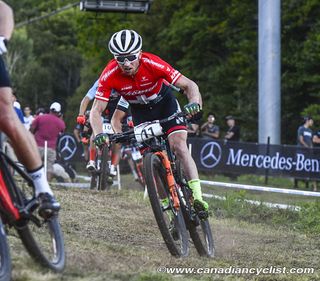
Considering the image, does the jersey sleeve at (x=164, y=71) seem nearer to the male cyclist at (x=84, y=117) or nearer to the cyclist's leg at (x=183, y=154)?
the cyclist's leg at (x=183, y=154)

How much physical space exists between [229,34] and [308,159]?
14560 mm

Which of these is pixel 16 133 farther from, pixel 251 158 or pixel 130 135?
pixel 251 158

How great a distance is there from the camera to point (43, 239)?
692 cm

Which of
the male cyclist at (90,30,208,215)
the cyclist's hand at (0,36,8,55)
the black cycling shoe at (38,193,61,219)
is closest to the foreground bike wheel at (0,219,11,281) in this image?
the black cycling shoe at (38,193,61,219)

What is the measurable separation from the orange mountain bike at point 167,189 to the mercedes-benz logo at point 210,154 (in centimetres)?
1159

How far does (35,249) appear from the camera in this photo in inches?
247

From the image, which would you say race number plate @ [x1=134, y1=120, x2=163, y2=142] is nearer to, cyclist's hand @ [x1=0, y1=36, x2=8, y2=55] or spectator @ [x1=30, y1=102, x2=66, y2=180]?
cyclist's hand @ [x1=0, y1=36, x2=8, y2=55]

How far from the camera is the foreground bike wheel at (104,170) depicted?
14164 mm

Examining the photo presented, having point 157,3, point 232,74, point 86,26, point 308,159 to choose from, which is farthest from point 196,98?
point 86,26

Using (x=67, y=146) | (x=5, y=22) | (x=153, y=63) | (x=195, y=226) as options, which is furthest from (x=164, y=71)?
(x=67, y=146)

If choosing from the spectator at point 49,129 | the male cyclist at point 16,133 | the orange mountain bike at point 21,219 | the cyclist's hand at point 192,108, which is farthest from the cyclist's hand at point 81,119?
the male cyclist at point 16,133

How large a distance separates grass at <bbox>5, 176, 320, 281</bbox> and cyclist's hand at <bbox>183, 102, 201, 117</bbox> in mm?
1299

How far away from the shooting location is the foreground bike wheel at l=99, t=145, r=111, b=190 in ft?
46.5

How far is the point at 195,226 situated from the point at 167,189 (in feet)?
1.90
